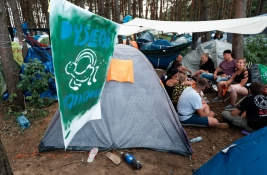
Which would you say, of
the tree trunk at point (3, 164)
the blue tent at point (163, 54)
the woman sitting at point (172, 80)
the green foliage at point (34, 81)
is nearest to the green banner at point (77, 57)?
the tree trunk at point (3, 164)

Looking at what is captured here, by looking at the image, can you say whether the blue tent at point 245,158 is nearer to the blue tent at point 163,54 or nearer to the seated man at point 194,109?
the seated man at point 194,109

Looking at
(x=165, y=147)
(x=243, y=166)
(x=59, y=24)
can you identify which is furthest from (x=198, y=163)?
(x=59, y=24)

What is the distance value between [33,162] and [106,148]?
922mm

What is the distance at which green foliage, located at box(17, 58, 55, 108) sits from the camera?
148 inches

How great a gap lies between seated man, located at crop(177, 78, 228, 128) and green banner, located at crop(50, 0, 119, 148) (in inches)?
63.6

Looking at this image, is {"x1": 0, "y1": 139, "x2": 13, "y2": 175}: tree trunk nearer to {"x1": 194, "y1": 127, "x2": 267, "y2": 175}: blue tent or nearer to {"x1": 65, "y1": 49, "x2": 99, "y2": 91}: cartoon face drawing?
{"x1": 65, "y1": 49, "x2": 99, "y2": 91}: cartoon face drawing

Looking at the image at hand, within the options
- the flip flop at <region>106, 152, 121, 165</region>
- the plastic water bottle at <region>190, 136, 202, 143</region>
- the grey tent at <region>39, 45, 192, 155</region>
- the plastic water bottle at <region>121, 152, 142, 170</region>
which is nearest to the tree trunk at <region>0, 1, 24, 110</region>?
the grey tent at <region>39, 45, 192, 155</region>

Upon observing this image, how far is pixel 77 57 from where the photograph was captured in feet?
4.60

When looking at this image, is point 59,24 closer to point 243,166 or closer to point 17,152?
point 243,166

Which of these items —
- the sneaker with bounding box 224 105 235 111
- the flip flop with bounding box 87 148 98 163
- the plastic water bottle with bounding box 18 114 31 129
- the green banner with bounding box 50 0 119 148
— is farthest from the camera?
the sneaker with bounding box 224 105 235 111

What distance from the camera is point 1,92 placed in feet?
14.7

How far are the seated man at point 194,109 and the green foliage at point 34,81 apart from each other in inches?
104

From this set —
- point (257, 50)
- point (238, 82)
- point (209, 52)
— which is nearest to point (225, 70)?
point (238, 82)

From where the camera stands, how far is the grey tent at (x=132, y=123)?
2.73m
